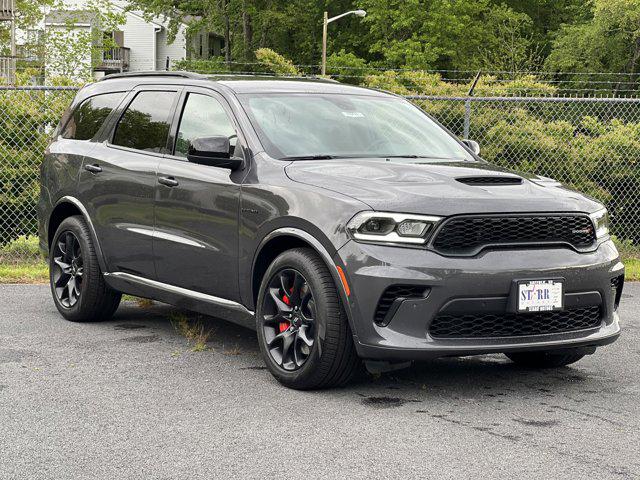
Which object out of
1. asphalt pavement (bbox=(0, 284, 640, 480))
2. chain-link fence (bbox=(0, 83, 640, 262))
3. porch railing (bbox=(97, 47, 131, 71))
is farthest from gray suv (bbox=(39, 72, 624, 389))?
porch railing (bbox=(97, 47, 131, 71))

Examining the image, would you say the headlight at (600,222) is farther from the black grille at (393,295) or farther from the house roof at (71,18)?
the house roof at (71,18)

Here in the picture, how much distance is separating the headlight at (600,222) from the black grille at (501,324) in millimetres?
487

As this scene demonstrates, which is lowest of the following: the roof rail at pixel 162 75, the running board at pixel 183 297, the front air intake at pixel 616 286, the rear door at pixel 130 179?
the running board at pixel 183 297

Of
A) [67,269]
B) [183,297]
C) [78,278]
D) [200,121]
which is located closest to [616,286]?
[183,297]

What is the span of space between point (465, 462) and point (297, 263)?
167 cm

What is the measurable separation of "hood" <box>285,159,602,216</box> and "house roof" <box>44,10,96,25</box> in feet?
148

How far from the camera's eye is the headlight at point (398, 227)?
5.45m

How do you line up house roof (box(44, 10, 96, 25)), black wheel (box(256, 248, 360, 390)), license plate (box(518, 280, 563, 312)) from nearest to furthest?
license plate (box(518, 280, 563, 312)), black wheel (box(256, 248, 360, 390)), house roof (box(44, 10, 96, 25))

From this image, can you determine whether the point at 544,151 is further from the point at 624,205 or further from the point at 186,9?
the point at 186,9

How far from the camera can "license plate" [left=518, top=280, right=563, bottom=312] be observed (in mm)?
5508

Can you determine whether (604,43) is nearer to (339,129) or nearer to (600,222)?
(339,129)

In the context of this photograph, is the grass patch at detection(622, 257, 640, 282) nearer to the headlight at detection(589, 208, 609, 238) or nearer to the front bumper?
the headlight at detection(589, 208, 609, 238)

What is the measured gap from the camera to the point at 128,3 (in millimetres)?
65250

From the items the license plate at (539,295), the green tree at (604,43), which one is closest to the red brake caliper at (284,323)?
the license plate at (539,295)
